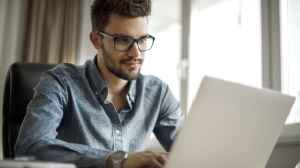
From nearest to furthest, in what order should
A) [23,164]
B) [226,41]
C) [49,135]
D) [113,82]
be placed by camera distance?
1. [23,164]
2. [49,135]
3. [113,82]
4. [226,41]

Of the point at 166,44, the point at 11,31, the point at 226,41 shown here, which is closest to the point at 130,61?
the point at 226,41

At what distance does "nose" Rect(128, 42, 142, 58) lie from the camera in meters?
1.38

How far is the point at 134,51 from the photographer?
1.38 m

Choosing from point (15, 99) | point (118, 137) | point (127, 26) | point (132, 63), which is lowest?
point (118, 137)

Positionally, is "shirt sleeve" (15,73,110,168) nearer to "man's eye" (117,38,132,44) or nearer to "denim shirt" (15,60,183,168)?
"denim shirt" (15,60,183,168)

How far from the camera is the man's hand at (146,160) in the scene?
0.90m

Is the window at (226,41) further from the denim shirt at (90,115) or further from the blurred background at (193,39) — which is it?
the denim shirt at (90,115)

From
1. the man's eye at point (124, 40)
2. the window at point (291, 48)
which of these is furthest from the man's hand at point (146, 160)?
the window at point (291, 48)

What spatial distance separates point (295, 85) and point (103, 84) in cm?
91

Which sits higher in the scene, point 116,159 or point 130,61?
point 130,61

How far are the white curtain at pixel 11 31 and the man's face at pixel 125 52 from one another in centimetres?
172

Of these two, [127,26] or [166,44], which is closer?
[127,26]

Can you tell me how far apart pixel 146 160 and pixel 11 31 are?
2.38m

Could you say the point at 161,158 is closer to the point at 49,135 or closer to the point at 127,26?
the point at 49,135
